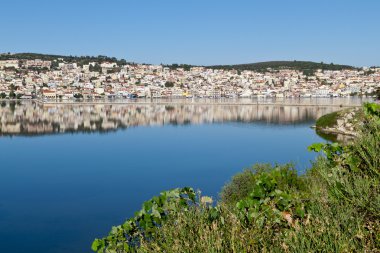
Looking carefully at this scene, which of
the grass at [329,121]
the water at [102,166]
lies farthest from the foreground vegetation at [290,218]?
the grass at [329,121]

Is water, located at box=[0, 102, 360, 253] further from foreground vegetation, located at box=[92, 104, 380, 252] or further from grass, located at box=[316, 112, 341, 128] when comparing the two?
foreground vegetation, located at box=[92, 104, 380, 252]

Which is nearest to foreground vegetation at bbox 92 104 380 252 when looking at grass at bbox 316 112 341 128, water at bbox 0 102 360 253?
water at bbox 0 102 360 253

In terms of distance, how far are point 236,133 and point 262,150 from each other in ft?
65.9

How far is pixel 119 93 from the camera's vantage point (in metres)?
200

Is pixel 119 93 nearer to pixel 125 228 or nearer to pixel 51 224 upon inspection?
pixel 51 224

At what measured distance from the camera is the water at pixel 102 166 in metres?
24.8

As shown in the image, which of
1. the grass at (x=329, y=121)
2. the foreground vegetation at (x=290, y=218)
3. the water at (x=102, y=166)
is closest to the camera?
the foreground vegetation at (x=290, y=218)

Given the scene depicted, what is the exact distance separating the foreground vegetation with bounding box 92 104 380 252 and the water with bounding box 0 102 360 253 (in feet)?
15.1

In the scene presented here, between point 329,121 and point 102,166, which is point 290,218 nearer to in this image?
point 102,166

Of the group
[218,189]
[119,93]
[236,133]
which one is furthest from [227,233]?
[119,93]

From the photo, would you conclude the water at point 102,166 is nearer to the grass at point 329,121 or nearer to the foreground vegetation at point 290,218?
the grass at point 329,121

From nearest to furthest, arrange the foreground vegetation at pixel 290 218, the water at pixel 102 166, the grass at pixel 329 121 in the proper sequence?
1. the foreground vegetation at pixel 290 218
2. the water at pixel 102 166
3. the grass at pixel 329 121

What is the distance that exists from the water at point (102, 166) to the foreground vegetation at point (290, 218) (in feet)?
15.1

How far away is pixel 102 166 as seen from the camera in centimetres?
4469
